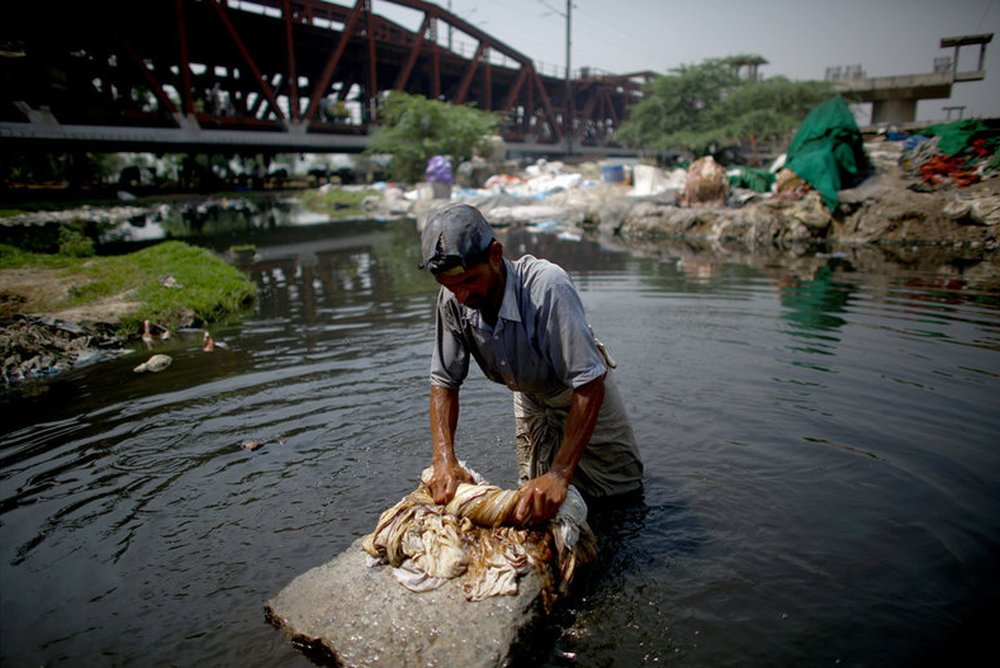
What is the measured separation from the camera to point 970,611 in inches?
101

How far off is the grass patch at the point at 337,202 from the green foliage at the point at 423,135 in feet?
10.1

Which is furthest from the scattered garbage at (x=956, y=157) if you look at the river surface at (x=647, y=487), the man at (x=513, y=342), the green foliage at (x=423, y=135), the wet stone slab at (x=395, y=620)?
the green foliage at (x=423, y=135)

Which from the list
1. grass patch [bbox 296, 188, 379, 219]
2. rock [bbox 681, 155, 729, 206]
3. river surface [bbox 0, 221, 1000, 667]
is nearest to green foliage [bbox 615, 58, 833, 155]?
rock [bbox 681, 155, 729, 206]

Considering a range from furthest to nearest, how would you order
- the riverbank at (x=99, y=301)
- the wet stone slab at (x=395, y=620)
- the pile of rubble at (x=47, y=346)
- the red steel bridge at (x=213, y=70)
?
the red steel bridge at (x=213, y=70) < the riverbank at (x=99, y=301) < the pile of rubble at (x=47, y=346) < the wet stone slab at (x=395, y=620)

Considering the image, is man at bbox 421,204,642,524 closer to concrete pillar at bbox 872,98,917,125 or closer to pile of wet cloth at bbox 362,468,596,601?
pile of wet cloth at bbox 362,468,596,601

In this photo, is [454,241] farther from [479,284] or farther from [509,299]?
[509,299]

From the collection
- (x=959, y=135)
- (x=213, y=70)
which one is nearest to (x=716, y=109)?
(x=959, y=135)

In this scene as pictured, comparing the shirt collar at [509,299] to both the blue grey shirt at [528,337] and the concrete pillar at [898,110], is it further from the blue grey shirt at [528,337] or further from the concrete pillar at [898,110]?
the concrete pillar at [898,110]

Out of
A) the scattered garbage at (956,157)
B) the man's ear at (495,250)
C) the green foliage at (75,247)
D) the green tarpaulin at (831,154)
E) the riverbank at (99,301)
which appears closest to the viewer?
the man's ear at (495,250)

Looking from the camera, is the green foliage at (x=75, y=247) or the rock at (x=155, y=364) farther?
the green foliage at (x=75, y=247)

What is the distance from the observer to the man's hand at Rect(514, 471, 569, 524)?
8.23ft

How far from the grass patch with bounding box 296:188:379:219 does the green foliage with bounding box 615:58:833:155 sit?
56.4 feet

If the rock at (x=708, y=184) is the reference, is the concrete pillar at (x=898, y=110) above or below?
above

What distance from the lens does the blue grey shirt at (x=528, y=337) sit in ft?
8.00
